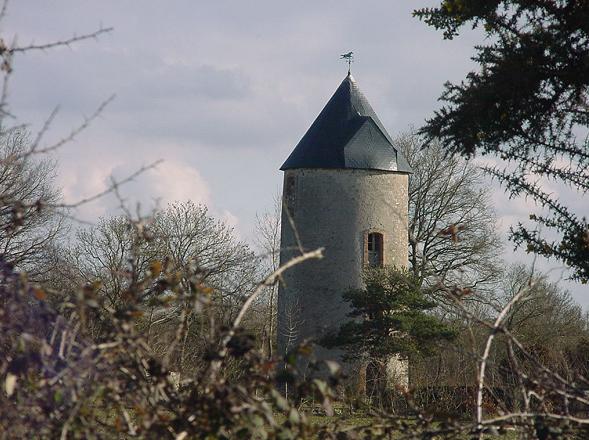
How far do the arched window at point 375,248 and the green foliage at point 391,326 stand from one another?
4025 mm

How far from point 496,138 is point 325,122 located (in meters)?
20.7

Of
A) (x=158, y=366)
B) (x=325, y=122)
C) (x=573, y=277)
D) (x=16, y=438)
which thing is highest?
(x=325, y=122)

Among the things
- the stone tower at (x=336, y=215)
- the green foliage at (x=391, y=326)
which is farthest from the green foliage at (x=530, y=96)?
the stone tower at (x=336, y=215)

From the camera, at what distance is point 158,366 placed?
371 cm

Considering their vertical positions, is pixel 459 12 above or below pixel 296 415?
above

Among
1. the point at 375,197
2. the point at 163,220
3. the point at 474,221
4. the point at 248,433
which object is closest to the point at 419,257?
the point at 474,221

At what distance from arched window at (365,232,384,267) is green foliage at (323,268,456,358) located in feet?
13.2

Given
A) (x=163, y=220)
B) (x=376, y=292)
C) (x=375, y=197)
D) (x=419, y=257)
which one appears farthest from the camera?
(x=419, y=257)

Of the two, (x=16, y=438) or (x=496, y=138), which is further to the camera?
(x=496, y=138)

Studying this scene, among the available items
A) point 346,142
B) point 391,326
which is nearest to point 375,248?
point 346,142

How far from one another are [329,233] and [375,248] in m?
1.65

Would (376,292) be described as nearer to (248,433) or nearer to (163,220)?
(163,220)

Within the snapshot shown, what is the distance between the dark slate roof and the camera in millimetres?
29016

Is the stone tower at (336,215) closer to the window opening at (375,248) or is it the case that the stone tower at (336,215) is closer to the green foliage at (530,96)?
the window opening at (375,248)
